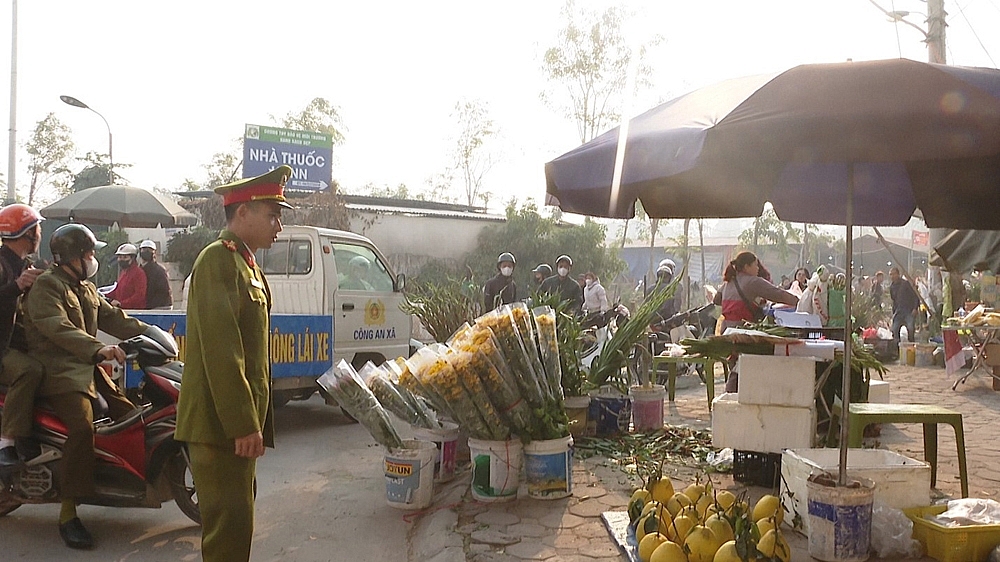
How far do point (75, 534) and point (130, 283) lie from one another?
5.52 metres

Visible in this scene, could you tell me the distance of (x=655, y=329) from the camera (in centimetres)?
1074

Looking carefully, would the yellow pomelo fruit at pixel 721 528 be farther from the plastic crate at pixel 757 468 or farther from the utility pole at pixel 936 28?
the utility pole at pixel 936 28

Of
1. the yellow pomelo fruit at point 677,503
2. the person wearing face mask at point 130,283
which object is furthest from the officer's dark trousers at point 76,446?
the person wearing face mask at point 130,283

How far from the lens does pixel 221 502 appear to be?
2936mm

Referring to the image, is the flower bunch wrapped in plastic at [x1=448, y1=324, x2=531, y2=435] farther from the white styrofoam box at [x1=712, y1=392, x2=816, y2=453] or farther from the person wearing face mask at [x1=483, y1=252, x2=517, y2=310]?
the person wearing face mask at [x1=483, y1=252, x2=517, y2=310]

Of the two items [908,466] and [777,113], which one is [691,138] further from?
[908,466]

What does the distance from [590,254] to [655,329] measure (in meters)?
12.0

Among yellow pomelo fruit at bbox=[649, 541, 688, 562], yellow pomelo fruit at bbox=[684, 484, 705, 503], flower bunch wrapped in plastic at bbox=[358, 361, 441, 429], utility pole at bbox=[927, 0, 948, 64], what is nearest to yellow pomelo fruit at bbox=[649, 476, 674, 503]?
yellow pomelo fruit at bbox=[684, 484, 705, 503]

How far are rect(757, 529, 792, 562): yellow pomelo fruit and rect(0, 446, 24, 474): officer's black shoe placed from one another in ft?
12.8

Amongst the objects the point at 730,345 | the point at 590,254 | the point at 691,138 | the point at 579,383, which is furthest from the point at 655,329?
the point at 590,254

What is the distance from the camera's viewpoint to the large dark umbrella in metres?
2.98

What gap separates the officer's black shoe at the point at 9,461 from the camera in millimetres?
4250

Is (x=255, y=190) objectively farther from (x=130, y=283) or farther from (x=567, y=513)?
(x=130, y=283)

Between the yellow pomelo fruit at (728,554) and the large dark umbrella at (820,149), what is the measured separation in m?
0.97
